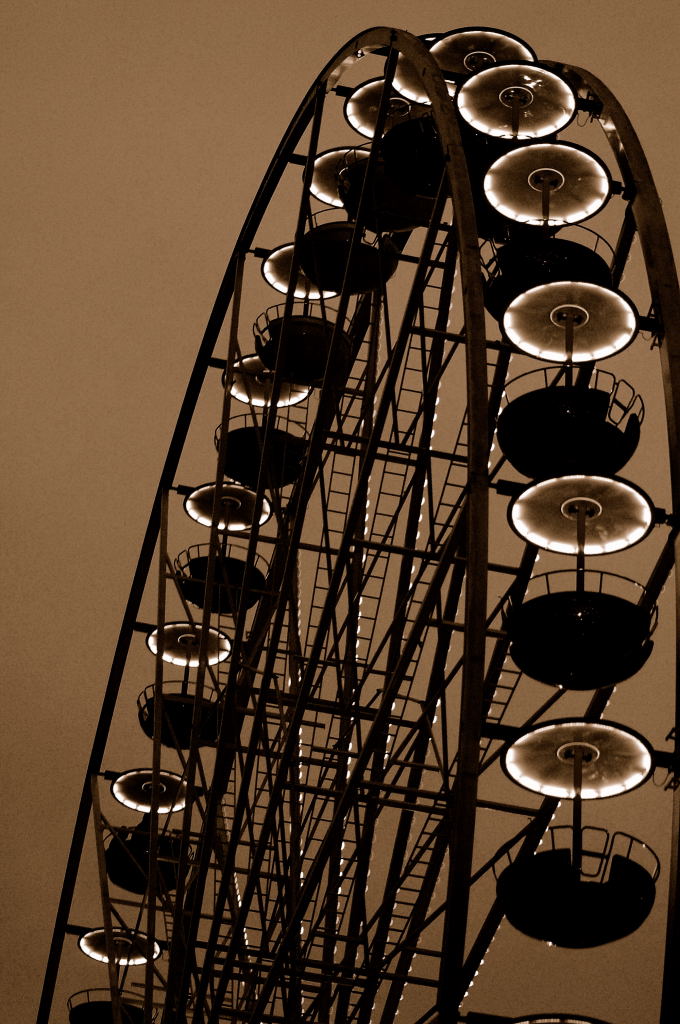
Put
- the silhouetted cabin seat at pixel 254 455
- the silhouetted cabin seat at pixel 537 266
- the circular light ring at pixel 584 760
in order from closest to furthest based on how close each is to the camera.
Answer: the circular light ring at pixel 584 760, the silhouetted cabin seat at pixel 537 266, the silhouetted cabin seat at pixel 254 455

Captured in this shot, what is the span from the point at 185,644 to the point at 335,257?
7351 mm

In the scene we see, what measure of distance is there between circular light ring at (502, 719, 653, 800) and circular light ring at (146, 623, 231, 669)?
11.9m

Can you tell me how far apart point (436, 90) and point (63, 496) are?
25578 millimetres

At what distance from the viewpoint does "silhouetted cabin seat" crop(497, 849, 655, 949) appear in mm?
15836

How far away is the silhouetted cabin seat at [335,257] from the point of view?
75.5 ft

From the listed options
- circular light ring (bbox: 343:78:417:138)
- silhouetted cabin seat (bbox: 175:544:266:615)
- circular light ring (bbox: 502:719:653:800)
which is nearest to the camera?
circular light ring (bbox: 502:719:653:800)

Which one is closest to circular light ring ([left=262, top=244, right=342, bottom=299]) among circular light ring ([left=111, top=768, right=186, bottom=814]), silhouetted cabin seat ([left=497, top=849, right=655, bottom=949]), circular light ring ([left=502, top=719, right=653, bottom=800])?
circular light ring ([left=111, top=768, right=186, bottom=814])

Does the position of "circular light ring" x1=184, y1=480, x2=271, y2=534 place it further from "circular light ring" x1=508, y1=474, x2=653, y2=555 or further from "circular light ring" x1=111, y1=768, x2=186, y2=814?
"circular light ring" x1=508, y1=474, x2=653, y2=555

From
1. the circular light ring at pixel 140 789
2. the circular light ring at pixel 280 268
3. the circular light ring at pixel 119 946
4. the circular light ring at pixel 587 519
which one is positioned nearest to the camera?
the circular light ring at pixel 587 519

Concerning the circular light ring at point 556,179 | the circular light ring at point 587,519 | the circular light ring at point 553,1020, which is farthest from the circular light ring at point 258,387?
the circular light ring at point 553,1020

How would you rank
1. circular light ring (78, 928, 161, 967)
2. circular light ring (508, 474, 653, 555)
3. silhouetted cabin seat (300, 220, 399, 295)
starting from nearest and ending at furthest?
circular light ring (508, 474, 653, 555), silhouetted cabin seat (300, 220, 399, 295), circular light ring (78, 928, 161, 967)

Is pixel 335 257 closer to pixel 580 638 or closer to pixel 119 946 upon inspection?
pixel 580 638

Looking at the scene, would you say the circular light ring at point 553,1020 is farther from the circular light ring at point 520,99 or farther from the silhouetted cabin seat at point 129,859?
the silhouetted cabin seat at point 129,859

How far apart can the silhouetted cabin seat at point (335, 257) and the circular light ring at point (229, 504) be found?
13.4 ft
